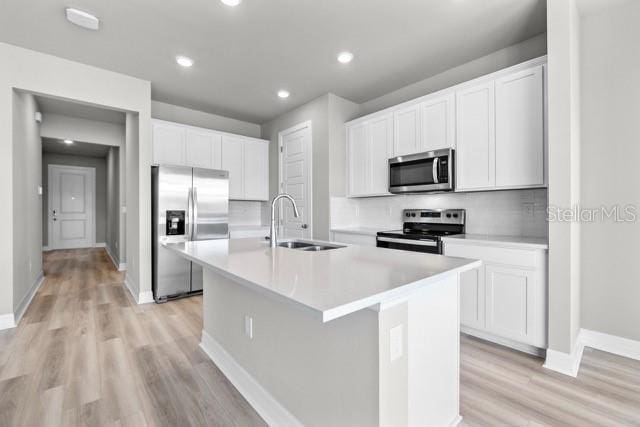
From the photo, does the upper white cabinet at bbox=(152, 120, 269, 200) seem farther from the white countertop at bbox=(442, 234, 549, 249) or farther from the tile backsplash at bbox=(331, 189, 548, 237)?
the white countertop at bbox=(442, 234, 549, 249)

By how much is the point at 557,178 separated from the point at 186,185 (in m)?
3.76

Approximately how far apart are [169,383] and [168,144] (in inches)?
123

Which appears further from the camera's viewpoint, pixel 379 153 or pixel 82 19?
pixel 379 153

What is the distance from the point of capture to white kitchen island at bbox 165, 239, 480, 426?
105 centimetres

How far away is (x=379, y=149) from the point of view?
12.1 ft

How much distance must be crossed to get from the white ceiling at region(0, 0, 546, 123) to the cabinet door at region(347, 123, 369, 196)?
57 cm

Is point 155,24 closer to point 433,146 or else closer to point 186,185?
point 186,185

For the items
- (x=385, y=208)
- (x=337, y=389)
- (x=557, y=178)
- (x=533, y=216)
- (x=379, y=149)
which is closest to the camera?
(x=337, y=389)

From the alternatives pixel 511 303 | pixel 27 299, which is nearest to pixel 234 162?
pixel 27 299

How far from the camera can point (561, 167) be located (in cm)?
208

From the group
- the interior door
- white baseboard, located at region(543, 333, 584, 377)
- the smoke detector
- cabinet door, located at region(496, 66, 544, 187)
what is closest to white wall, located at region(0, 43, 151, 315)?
the smoke detector

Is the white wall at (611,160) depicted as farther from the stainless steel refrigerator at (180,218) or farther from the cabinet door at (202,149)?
the cabinet door at (202,149)

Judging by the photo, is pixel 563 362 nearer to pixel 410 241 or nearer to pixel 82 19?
pixel 410 241

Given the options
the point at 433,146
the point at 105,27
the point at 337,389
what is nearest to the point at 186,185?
the point at 105,27
